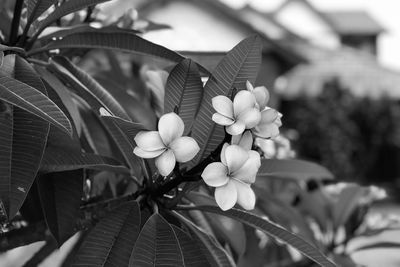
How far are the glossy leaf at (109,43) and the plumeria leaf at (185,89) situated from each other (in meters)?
0.04

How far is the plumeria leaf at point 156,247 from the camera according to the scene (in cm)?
76

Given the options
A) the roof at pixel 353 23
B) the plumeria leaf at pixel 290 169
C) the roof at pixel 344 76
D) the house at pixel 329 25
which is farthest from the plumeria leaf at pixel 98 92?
the roof at pixel 353 23

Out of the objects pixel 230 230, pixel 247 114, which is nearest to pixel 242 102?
pixel 247 114

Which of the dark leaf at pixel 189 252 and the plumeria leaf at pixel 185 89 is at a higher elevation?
the plumeria leaf at pixel 185 89

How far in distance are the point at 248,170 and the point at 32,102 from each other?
0.23 metres

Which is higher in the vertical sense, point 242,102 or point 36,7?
point 36,7

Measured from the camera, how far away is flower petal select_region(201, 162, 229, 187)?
74cm

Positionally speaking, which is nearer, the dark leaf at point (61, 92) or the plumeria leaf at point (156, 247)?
the plumeria leaf at point (156, 247)

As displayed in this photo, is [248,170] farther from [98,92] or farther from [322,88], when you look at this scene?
[322,88]

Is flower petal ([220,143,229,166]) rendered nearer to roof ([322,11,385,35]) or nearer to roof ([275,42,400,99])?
roof ([275,42,400,99])

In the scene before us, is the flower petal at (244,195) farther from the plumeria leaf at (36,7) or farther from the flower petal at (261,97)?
the plumeria leaf at (36,7)

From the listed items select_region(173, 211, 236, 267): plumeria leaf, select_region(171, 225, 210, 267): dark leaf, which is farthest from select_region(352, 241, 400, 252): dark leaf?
select_region(171, 225, 210, 267): dark leaf

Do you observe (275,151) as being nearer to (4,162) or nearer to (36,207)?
(36,207)

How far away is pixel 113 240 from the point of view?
817 millimetres
